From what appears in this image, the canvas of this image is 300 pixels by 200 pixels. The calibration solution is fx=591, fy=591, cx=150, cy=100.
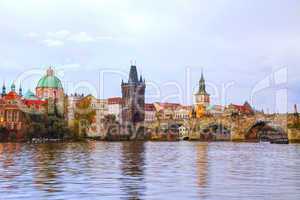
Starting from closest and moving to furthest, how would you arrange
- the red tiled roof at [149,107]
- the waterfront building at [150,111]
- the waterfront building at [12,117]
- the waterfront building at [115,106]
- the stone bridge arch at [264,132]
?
1. the waterfront building at [12,117]
2. the stone bridge arch at [264,132]
3. the waterfront building at [115,106]
4. the waterfront building at [150,111]
5. the red tiled roof at [149,107]

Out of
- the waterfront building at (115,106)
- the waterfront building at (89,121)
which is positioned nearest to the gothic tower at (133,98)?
the waterfront building at (115,106)

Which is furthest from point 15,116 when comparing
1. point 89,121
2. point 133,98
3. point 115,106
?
point 115,106

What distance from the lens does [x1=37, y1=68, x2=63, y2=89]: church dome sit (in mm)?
154875

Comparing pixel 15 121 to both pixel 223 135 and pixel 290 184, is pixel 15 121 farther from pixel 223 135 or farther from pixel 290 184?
pixel 290 184

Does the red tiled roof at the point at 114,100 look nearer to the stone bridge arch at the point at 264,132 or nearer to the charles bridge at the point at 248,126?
the charles bridge at the point at 248,126

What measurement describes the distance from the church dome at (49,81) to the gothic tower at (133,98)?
18399mm

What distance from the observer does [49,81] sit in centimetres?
15512

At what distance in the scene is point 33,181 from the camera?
22.0 meters

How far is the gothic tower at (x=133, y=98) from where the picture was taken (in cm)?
15688

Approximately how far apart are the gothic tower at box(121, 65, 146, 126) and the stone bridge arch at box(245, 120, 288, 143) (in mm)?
36043

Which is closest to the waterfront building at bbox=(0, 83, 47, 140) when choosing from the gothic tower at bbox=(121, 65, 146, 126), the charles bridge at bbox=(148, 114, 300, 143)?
the charles bridge at bbox=(148, 114, 300, 143)

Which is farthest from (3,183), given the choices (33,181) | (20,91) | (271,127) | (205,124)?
(20,91)

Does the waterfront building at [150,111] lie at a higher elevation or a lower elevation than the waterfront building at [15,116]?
higher

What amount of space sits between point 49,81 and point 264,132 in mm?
58152
